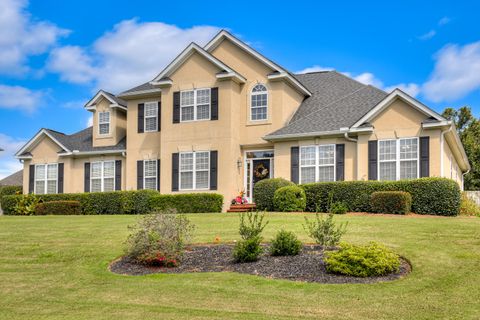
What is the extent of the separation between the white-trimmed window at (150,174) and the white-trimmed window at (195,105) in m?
3.09

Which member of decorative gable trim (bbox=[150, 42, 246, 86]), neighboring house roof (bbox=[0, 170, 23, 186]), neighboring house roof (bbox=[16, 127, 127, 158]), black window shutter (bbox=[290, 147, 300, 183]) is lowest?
neighboring house roof (bbox=[0, 170, 23, 186])

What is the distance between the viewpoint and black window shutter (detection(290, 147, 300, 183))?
25.9m

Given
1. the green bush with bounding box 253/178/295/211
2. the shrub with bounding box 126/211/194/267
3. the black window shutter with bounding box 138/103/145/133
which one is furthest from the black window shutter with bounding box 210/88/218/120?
the shrub with bounding box 126/211/194/267

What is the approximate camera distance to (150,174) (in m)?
29.3

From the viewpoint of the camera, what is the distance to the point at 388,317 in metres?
8.78

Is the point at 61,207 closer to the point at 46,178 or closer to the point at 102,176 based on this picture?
the point at 102,176

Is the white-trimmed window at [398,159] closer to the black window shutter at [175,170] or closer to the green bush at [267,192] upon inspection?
the green bush at [267,192]

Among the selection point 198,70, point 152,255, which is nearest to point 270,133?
point 198,70

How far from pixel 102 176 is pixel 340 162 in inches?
524

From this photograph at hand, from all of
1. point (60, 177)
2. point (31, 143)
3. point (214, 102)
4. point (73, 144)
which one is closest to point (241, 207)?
point (214, 102)

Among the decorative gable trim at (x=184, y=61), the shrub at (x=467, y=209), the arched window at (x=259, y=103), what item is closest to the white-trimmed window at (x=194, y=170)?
the arched window at (x=259, y=103)

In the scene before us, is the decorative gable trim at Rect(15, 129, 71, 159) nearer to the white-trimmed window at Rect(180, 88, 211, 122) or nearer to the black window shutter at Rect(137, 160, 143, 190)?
the black window shutter at Rect(137, 160, 143, 190)

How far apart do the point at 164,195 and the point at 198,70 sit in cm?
622

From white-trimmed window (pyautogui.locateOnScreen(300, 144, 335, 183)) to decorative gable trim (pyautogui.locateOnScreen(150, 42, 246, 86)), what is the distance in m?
4.70
